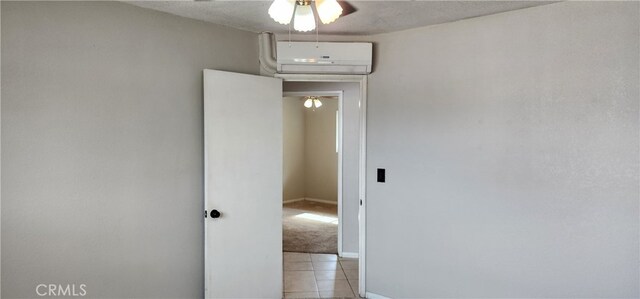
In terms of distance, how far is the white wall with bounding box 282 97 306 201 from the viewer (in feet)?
25.2

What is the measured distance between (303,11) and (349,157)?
2.81m

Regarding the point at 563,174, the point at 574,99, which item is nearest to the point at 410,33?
the point at 574,99

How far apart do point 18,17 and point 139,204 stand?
124 centimetres

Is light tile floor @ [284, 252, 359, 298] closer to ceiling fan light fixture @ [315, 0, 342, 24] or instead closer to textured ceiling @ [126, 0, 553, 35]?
textured ceiling @ [126, 0, 553, 35]

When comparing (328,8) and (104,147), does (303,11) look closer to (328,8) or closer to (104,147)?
(328,8)

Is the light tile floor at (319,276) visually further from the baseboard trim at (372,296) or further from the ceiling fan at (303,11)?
the ceiling fan at (303,11)

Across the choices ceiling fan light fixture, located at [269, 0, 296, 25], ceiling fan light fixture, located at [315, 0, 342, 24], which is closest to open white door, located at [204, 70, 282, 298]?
ceiling fan light fixture, located at [269, 0, 296, 25]

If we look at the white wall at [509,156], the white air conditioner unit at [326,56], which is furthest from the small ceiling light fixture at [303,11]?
the white wall at [509,156]

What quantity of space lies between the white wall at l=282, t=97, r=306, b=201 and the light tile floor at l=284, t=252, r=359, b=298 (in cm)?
336

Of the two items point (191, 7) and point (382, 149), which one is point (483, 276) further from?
point (191, 7)

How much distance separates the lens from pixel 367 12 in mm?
2527

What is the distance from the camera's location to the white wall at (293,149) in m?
7.69

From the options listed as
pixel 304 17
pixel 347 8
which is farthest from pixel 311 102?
pixel 304 17

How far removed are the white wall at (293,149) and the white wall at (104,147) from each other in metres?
4.78
